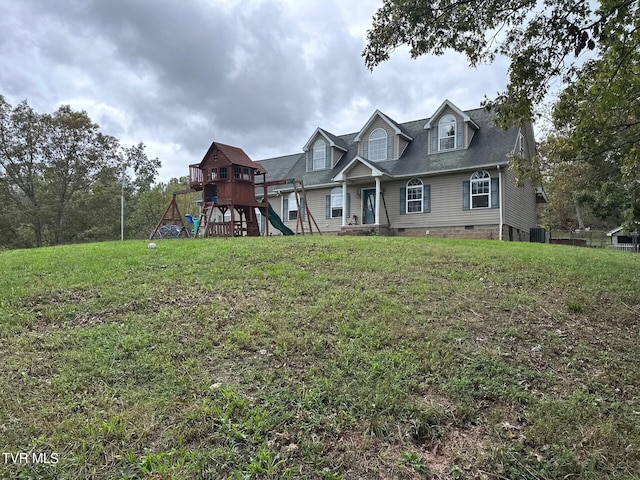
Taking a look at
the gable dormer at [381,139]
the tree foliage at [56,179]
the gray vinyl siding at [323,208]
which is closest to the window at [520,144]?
the gable dormer at [381,139]

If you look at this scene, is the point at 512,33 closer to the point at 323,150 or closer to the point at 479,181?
the point at 479,181

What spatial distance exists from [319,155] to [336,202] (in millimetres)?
2966

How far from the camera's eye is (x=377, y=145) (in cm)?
1900

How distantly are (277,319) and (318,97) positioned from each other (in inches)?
585

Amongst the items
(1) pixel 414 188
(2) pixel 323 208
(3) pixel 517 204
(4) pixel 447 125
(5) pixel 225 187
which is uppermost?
(4) pixel 447 125

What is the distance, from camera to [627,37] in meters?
5.33

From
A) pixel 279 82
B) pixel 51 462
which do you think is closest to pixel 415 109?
pixel 279 82

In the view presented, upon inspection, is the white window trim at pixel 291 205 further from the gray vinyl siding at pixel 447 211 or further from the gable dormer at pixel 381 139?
the gray vinyl siding at pixel 447 211

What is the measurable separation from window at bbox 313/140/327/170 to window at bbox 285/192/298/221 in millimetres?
1956

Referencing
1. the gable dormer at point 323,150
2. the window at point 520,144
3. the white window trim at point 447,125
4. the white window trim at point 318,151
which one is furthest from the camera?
the white window trim at point 318,151

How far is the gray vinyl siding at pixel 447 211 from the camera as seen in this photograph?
52.2 feet

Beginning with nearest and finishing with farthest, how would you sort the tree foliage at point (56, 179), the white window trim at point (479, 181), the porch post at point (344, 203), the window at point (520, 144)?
the white window trim at point (479, 181)
the window at point (520, 144)
the porch post at point (344, 203)
the tree foliage at point (56, 179)

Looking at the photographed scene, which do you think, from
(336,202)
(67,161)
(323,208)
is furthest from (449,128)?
(67,161)

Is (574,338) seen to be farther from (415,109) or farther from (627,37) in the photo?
(415,109)
